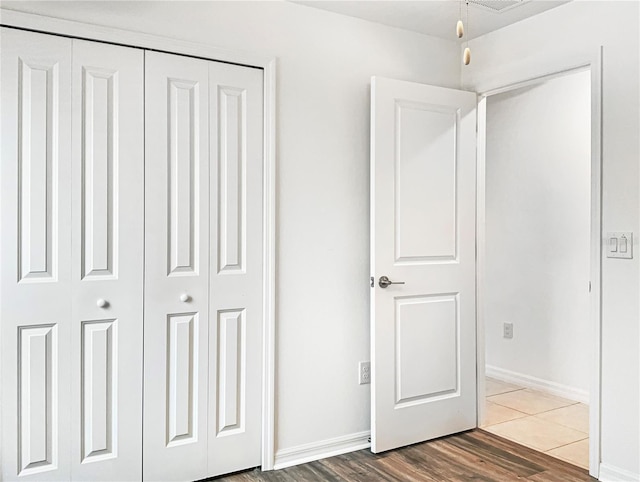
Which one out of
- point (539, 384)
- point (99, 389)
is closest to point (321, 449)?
point (99, 389)

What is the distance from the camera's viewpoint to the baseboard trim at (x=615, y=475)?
2477mm

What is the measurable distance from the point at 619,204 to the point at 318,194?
58.0 inches

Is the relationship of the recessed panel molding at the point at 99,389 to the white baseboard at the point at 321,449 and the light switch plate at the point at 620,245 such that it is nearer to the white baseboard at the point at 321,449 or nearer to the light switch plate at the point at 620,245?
the white baseboard at the point at 321,449

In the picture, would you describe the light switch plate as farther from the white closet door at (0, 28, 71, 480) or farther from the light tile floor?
the white closet door at (0, 28, 71, 480)

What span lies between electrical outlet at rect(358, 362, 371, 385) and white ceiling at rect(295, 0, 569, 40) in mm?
1940

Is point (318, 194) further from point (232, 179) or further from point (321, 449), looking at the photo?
point (321, 449)

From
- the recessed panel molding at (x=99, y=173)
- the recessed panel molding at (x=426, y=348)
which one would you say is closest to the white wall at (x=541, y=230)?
the recessed panel molding at (x=426, y=348)

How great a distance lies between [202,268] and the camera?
8.31ft

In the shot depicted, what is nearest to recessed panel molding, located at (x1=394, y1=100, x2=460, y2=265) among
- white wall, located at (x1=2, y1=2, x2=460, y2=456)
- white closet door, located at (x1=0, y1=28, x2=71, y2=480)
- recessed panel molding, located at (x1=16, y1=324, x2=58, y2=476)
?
white wall, located at (x1=2, y1=2, x2=460, y2=456)

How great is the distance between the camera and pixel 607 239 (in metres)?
2.58

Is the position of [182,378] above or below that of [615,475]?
above

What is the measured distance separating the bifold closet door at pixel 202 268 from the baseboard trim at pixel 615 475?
1.69 metres

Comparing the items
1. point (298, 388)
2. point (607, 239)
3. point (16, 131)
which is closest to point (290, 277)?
point (298, 388)

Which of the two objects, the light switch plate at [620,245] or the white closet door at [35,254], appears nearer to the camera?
the white closet door at [35,254]
